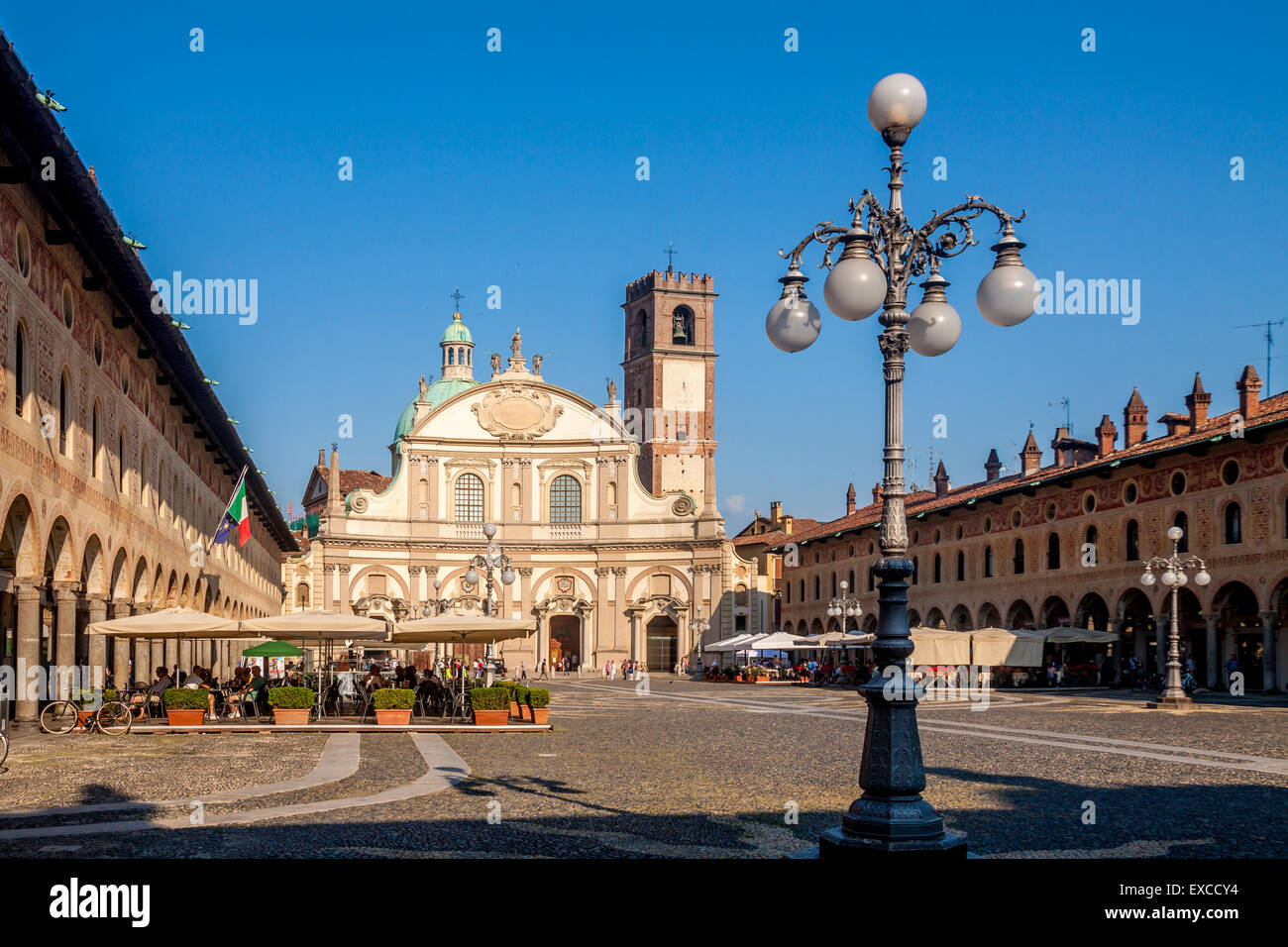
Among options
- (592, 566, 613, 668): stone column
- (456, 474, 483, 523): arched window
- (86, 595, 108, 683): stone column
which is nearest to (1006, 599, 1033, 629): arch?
(592, 566, 613, 668): stone column

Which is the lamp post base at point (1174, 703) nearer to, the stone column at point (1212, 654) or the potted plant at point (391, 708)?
the stone column at point (1212, 654)

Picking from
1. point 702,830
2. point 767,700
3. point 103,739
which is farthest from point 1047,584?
point 702,830

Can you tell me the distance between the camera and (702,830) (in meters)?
11.6

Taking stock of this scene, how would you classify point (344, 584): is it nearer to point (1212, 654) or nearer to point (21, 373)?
point (1212, 654)

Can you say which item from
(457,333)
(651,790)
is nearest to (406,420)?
(457,333)

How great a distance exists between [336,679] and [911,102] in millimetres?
22438

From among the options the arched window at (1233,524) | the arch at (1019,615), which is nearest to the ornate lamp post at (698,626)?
the arch at (1019,615)

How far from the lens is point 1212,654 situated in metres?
41.1

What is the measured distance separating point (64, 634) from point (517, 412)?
55.4m

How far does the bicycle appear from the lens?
22.6 m

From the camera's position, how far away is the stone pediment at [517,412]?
3063 inches
